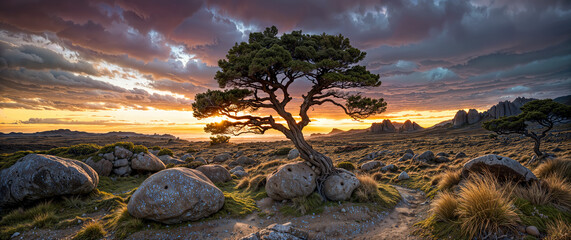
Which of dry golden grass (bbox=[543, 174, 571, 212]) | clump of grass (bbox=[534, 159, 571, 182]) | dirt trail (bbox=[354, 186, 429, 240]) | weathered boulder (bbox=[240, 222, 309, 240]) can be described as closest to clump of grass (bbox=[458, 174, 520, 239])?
dirt trail (bbox=[354, 186, 429, 240])

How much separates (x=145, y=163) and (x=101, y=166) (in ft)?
8.97

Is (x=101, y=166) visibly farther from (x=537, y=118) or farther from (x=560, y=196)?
(x=537, y=118)

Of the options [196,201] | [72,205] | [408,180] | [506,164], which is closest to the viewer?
[196,201]

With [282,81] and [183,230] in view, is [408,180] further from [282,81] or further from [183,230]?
[183,230]

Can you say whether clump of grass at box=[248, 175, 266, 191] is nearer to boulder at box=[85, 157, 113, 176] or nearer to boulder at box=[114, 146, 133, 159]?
boulder at box=[114, 146, 133, 159]

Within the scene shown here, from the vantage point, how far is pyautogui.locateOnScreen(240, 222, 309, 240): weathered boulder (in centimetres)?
612

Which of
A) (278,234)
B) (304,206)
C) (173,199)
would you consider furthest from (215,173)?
(278,234)

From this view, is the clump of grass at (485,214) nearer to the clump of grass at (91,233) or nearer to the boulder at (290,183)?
the boulder at (290,183)

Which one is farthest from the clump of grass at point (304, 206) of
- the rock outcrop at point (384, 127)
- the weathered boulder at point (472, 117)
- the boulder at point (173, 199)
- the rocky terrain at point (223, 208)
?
the rock outcrop at point (384, 127)

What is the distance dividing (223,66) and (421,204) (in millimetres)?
12134

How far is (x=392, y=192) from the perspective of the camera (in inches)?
456

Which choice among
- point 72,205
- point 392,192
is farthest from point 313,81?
point 72,205

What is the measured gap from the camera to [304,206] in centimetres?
944

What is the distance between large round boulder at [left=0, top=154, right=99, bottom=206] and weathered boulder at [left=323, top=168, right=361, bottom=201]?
1204 centimetres
